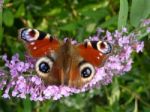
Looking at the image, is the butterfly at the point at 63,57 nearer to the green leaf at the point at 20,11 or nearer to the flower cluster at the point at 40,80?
the flower cluster at the point at 40,80

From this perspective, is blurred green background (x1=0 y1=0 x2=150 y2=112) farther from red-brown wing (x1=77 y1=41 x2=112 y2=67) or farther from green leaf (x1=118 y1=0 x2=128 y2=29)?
red-brown wing (x1=77 y1=41 x2=112 y2=67)

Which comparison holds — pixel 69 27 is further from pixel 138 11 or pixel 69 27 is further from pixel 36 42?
pixel 36 42

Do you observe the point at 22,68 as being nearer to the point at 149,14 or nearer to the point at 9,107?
the point at 149,14

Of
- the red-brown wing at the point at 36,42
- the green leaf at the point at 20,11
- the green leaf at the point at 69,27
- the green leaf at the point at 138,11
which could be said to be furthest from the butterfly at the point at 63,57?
the green leaf at the point at 20,11

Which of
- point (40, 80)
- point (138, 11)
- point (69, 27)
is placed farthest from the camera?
point (69, 27)

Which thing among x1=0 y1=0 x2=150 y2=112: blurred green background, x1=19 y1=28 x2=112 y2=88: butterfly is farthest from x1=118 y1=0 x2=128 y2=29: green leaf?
x1=0 y1=0 x2=150 y2=112: blurred green background

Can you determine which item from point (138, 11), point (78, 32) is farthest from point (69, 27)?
point (138, 11)
